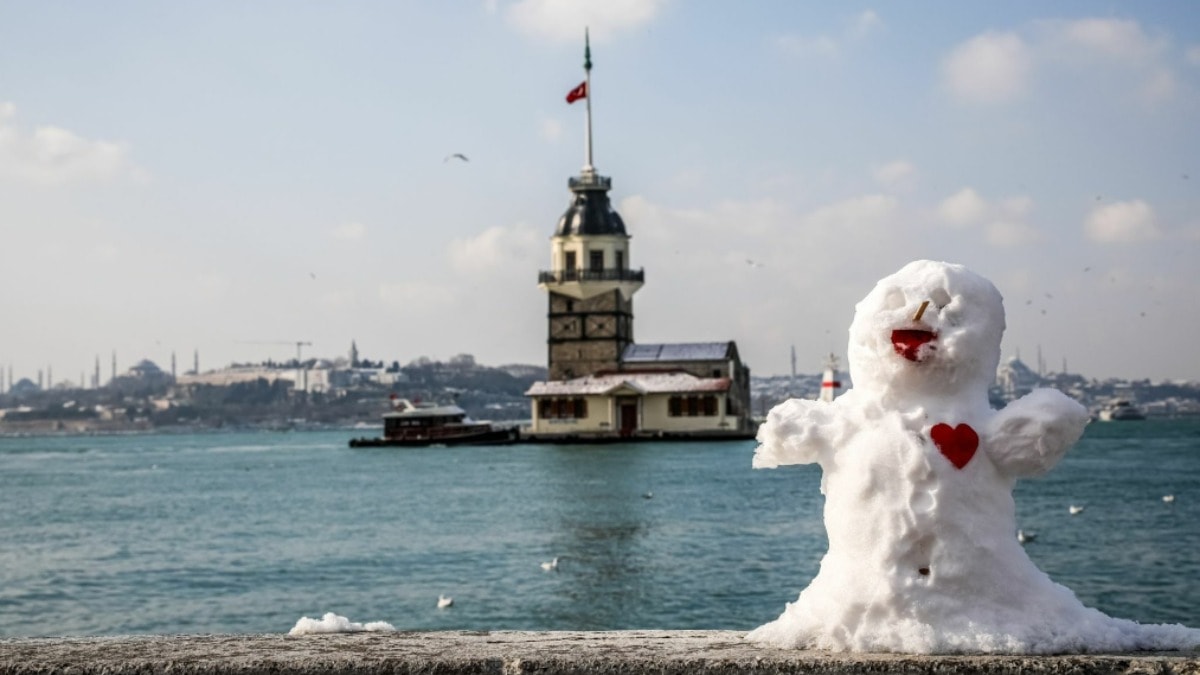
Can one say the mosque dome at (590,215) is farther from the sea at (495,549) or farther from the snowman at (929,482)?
the snowman at (929,482)

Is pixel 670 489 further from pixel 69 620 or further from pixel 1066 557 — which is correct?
pixel 69 620

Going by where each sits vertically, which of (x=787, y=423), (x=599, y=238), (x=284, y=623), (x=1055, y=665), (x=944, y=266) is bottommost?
(x=284, y=623)

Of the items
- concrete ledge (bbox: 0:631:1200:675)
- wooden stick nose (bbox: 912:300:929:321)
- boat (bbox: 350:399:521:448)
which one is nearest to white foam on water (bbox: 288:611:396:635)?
concrete ledge (bbox: 0:631:1200:675)

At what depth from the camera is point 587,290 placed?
64.1 meters

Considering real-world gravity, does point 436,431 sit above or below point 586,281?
below

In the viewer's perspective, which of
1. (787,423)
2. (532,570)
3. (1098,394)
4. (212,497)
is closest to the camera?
(787,423)

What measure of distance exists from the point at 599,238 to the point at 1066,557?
1845 inches

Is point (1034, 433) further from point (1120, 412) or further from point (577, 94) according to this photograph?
point (1120, 412)

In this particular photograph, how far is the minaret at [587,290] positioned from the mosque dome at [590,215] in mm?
41

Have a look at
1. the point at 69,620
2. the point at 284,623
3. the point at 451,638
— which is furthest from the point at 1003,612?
the point at 69,620

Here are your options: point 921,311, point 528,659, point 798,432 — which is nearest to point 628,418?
point 798,432

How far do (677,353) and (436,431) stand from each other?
10.9 m

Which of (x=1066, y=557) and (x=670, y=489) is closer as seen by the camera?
(x=1066, y=557)

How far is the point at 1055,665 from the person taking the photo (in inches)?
146
